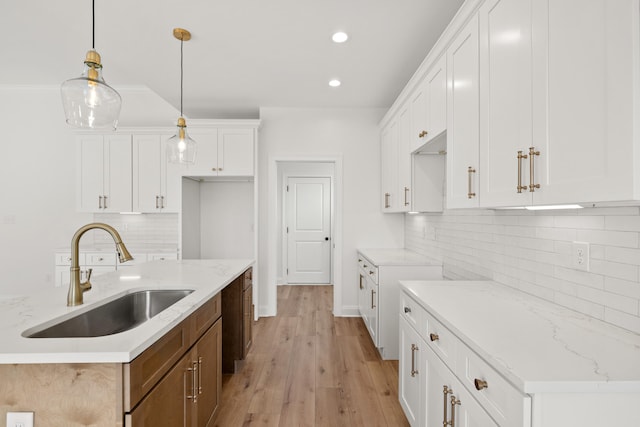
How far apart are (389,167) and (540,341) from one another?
282cm

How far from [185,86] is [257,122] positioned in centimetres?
88

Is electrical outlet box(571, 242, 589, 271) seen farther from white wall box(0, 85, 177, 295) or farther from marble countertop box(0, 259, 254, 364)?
white wall box(0, 85, 177, 295)

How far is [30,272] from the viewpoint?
4434mm

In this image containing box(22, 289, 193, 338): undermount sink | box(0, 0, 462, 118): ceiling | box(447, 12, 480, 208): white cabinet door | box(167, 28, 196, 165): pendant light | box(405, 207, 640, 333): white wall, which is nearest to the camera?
box(405, 207, 640, 333): white wall

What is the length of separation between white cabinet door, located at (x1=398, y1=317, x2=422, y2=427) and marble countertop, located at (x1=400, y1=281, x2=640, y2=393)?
12.1 inches

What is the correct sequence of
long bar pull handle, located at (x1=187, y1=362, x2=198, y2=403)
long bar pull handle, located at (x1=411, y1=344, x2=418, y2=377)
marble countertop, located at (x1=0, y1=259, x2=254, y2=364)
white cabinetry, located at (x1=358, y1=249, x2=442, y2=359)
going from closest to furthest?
marble countertop, located at (x1=0, y1=259, x2=254, y2=364), long bar pull handle, located at (x1=187, y1=362, x2=198, y2=403), long bar pull handle, located at (x1=411, y1=344, x2=418, y2=377), white cabinetry, located at (x1=358, y1=249, x2=442, y2=359)

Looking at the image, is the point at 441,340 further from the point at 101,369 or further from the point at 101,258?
the point at 101,258

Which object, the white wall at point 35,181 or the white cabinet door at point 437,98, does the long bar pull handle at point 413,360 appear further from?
Answer: the white wall at point 35,181

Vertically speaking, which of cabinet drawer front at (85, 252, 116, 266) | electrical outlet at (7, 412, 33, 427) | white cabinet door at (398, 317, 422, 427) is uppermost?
cabinet drawer front at (85, 252, 116, 266)

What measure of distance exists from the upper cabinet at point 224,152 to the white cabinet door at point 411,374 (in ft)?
9.07

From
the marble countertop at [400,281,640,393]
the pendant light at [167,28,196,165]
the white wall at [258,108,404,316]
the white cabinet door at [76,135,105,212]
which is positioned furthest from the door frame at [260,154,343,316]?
the marble countertop at [400,281,640,393]

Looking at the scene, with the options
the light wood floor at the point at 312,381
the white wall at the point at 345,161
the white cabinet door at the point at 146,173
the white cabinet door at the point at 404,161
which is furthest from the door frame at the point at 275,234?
the white cabinet door at the point at 146,173

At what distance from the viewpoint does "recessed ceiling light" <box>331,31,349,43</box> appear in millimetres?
2572

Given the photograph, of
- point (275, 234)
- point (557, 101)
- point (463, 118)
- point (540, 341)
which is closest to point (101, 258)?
point (275, 234)
